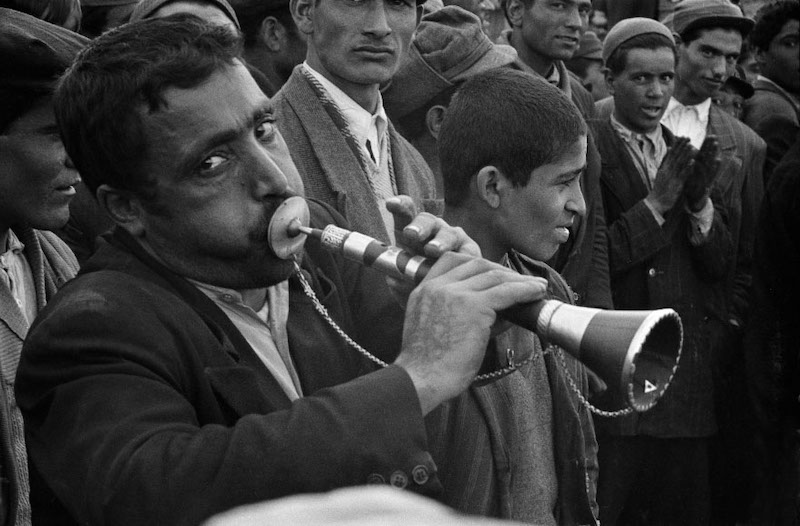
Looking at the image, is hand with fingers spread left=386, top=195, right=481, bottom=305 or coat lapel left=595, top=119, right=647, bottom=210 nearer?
hand with fingers spread left=386, top=195, right=481, bottom=305

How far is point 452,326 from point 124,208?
0.69 meters

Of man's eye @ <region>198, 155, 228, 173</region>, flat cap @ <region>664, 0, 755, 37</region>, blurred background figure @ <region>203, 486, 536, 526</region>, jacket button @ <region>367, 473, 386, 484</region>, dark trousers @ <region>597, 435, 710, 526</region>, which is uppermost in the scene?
blurred background figure @ <region>203, 486, 536, 526</region>

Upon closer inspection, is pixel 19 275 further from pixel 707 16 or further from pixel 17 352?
pixel 707 16

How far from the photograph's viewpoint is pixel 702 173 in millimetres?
5387

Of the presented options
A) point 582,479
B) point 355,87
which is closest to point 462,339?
point 582,479

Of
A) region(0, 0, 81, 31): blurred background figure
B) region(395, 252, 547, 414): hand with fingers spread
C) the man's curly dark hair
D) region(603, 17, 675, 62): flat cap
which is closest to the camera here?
region(395, 252, 547, 414): hand with fingers spread

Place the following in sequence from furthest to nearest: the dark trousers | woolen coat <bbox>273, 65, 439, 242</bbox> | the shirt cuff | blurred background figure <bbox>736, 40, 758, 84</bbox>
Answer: blurred background figure <bbox>736, 40, 758, 84</bbox> < the shirt cuff < the dark trousers < woolen coat <bbox>273, 65, 439, 242</bbox>

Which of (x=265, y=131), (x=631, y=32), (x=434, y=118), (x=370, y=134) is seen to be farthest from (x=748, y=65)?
(x=265, y=131)

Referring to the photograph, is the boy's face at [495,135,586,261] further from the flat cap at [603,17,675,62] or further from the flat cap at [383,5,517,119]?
the flat cap at [603,17,675,62]

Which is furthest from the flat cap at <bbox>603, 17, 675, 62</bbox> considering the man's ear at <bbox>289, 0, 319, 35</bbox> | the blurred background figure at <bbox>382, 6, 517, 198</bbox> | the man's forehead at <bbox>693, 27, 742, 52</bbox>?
the man's ear at <bbox>289, 0, 319, 35</bbox>

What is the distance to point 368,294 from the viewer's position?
252 centimetres

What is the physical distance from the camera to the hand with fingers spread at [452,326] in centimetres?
195

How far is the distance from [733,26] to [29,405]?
5.63 metres

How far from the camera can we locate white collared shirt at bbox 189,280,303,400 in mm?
2141
